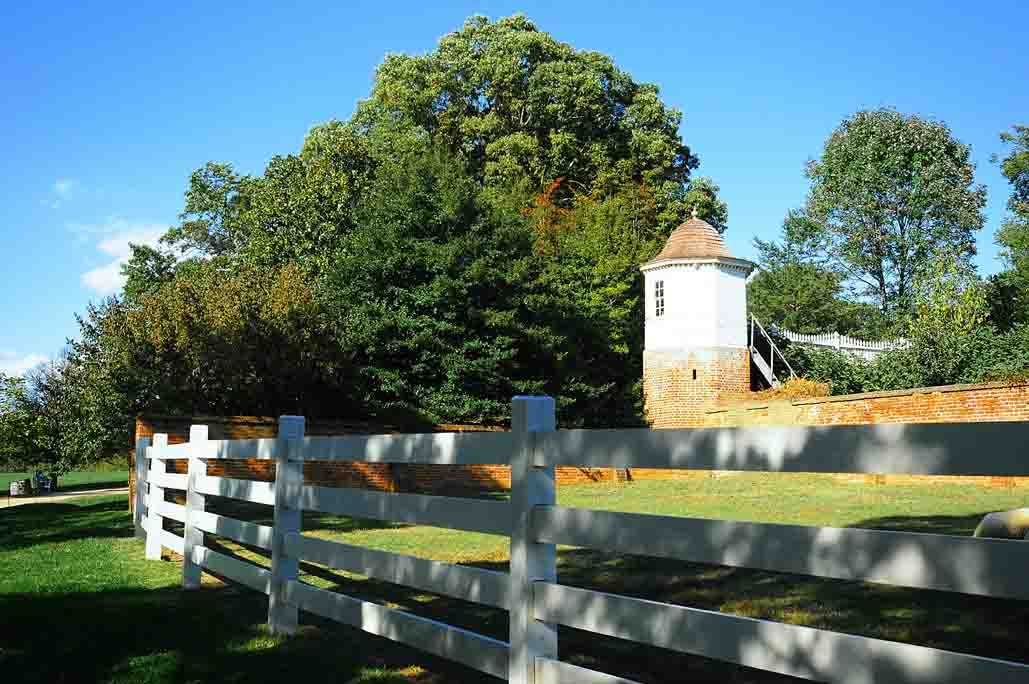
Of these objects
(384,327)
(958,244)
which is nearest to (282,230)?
(384,327)

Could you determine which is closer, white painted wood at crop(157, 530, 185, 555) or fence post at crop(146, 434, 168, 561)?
white painted wood at crop(157, 530, 185, 555)

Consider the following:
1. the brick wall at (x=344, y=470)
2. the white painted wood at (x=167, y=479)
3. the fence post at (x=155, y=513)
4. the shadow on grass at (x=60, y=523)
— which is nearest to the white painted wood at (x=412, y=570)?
the white painted wood at (x=167, y=479)

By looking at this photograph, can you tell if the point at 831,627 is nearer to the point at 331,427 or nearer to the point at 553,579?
the point at 553,579

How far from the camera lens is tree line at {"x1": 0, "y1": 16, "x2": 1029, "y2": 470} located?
73.5ft

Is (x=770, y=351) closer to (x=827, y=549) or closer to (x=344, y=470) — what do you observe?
(x=344, y=470)

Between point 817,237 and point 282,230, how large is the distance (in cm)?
2623

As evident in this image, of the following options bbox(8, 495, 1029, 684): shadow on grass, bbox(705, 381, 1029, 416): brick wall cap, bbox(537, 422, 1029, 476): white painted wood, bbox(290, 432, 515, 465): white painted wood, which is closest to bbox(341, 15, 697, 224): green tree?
bbox(705, 381, 1029, 416): brick wall cap

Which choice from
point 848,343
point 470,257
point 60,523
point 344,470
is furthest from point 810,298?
point 60,523

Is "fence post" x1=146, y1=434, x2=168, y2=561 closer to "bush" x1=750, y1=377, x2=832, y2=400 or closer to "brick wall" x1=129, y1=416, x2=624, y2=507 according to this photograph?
"brick wall" x1=129, y1=416, x2=624, y2=507

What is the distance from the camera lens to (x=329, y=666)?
195 inches

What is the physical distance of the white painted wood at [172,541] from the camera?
9023mm

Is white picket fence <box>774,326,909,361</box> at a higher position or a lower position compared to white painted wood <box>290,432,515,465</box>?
higher

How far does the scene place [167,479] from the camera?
10.0 metres

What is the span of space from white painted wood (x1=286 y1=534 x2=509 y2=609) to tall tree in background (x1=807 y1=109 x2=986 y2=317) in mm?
41680
